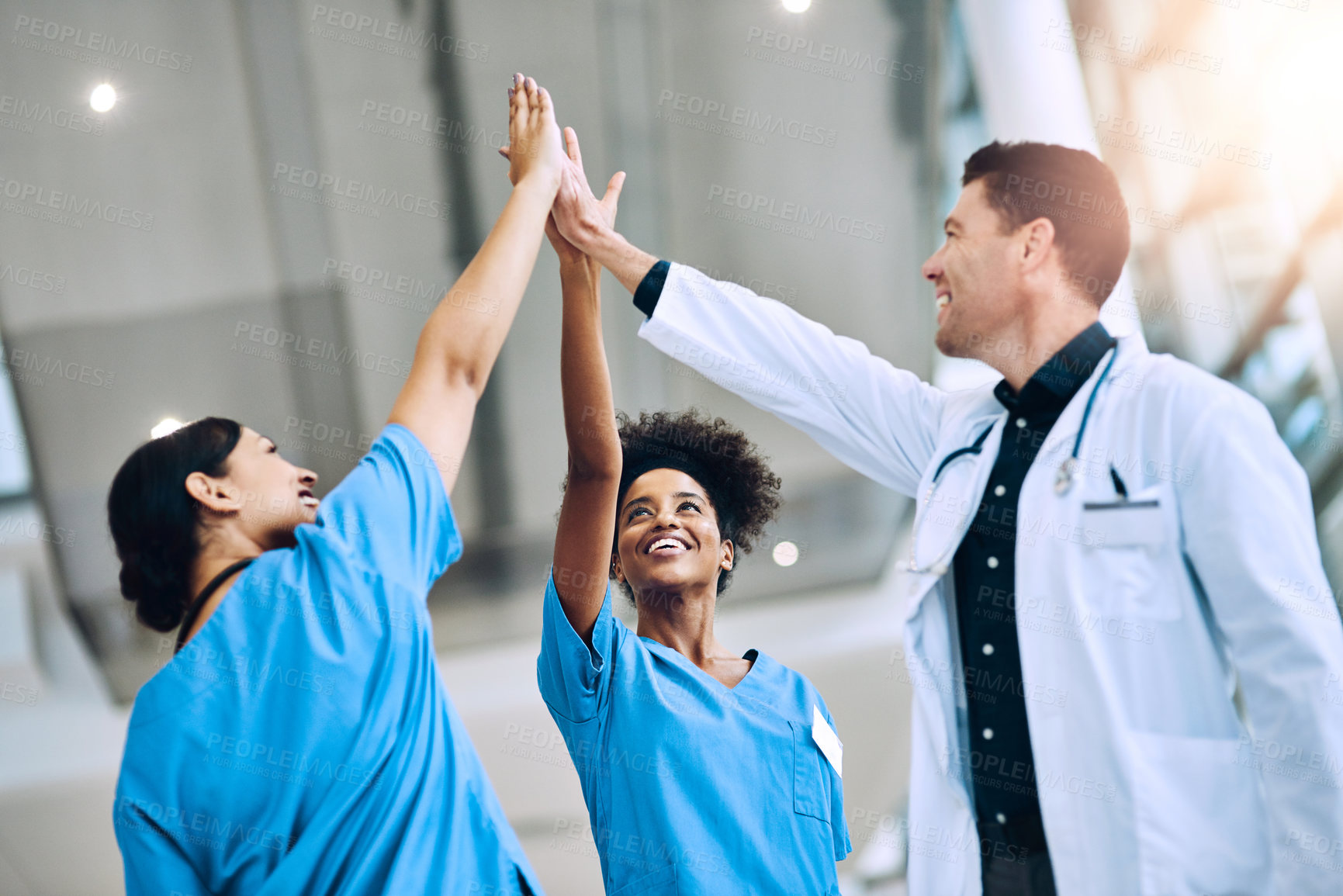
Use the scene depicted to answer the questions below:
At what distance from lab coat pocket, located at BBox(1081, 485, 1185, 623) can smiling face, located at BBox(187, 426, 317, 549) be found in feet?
3.83

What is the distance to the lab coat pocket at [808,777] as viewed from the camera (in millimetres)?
1580

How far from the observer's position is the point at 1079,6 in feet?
6.77

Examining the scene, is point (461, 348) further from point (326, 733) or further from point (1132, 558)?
point (1132, 558)

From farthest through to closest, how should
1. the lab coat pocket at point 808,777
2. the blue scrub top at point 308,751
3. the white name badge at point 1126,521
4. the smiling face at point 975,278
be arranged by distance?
the smiling face at point 975,278 → the lab coat pocket at point 808,777 → the white name badge at point 1126,521 → the blue scrub top at point 308,751

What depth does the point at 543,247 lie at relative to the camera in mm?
1990

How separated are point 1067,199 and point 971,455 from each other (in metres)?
0.54

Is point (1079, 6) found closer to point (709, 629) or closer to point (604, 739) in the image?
point (709, 629)

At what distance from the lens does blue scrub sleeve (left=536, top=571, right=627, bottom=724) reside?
1504 millimetres

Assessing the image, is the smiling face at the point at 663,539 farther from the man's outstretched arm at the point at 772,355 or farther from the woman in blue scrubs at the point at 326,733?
the woman in blue scrubs at the point at 326,733

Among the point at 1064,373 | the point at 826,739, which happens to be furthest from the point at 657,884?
the point at 1064,373

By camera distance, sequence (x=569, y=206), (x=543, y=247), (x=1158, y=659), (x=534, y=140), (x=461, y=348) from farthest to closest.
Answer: (x=543, y=247) → (x=569, y=206) → (x=534, y=140) → (x=1158, y=659) → (x=461, y=348)

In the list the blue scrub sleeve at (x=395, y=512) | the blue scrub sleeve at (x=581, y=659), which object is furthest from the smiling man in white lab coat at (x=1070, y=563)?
the blue scrub sleeve at (x=395, y=512)

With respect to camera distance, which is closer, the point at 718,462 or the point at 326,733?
the point at 326,733

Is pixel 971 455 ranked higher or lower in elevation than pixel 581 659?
higher
